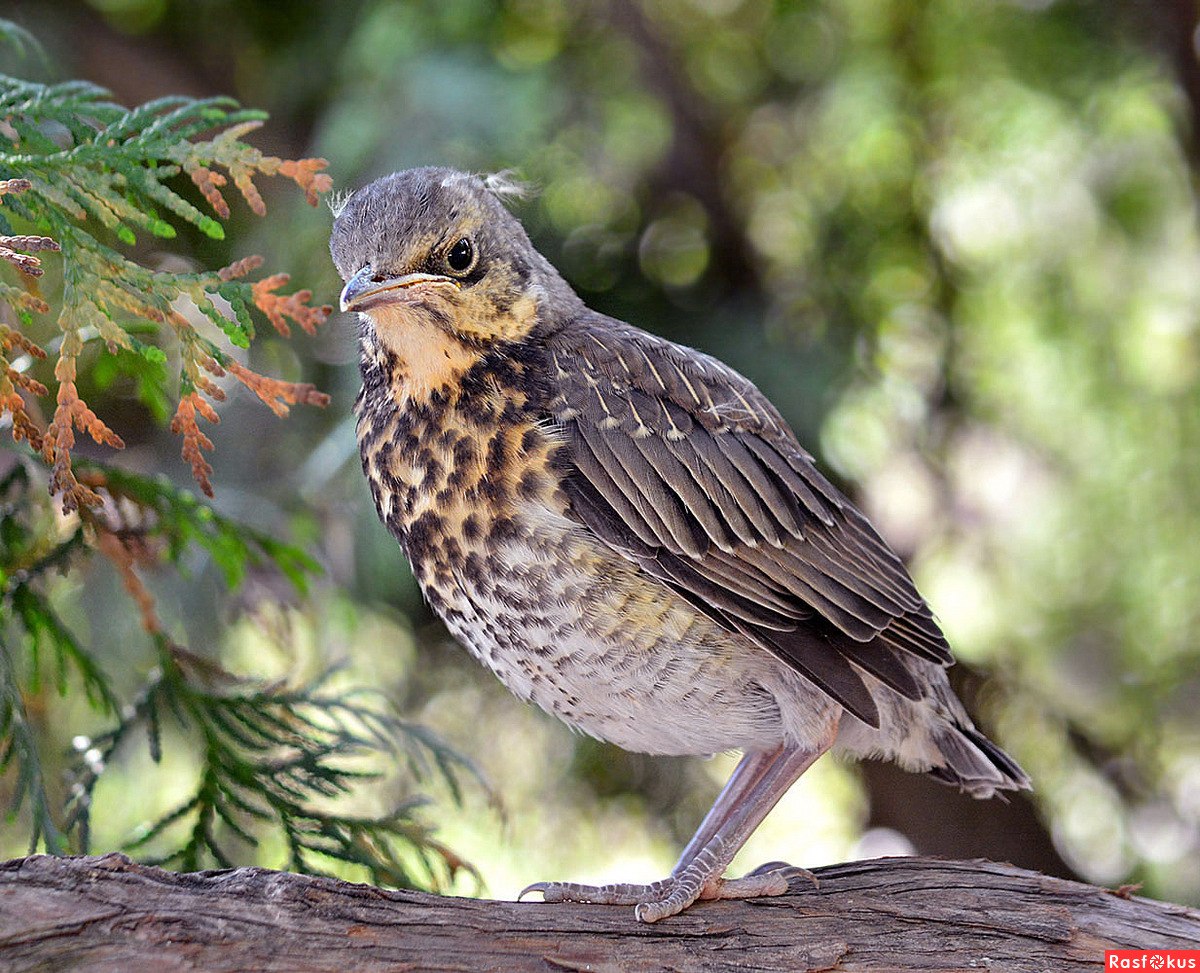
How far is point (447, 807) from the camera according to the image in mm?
3830

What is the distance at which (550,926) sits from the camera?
6.41 ft

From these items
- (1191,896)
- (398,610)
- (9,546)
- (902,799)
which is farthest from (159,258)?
(1191,896)

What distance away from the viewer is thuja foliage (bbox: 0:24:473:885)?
1.79m

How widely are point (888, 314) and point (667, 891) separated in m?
2.31

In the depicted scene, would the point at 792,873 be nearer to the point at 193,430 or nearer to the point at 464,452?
the point at 464,452

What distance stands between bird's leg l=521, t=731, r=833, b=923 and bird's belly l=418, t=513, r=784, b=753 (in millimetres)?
145

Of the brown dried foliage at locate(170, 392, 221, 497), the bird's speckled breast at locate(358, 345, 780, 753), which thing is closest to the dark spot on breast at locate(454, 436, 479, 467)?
the bird's speckled breast at locate(358, 345, 780, 753)

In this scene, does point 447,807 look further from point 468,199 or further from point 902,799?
point 468,199

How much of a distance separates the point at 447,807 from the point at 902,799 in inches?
56.3

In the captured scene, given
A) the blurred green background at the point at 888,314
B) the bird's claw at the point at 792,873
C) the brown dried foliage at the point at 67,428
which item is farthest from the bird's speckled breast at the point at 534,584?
the blurred green background at the point at 888,314

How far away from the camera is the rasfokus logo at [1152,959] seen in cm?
203

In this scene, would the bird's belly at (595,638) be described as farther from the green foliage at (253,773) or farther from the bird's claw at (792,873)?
the green foliage at (253,773)

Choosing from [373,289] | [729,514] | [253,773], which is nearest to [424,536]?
[373,289]

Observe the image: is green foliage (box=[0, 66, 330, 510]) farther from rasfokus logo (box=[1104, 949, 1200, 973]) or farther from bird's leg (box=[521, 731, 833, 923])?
rasfokus logo (box=[1104, 949, 1200, 973])
